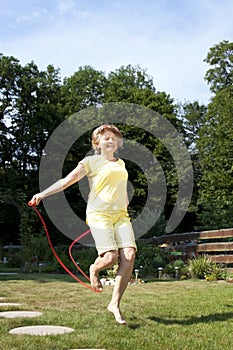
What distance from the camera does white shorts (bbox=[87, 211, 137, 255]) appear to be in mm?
3800

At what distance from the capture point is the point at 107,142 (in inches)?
160

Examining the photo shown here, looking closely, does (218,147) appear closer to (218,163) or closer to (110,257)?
(218,163)

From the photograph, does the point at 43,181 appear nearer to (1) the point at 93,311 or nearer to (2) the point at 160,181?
(2) the point at 160,181

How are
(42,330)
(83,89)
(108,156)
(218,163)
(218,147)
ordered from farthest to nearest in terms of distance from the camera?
(83,89) < (218,147) < (218,163) < (108,156) < (42,330)

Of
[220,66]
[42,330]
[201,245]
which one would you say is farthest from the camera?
[220,66]

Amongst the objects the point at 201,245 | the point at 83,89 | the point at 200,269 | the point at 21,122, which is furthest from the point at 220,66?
the point at 200,269

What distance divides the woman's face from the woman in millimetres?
106

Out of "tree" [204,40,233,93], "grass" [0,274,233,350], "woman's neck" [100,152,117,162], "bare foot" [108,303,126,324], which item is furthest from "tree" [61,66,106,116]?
"bare foot" [108,303,126,324]

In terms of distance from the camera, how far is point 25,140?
24609mm

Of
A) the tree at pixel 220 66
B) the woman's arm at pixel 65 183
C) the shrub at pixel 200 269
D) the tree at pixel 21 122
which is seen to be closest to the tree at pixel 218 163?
the tree at pixel 220 66

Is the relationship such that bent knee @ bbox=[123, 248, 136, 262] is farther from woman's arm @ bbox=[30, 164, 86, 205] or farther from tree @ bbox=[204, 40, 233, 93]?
tree @ bbox=[204, 40, 233, 93]

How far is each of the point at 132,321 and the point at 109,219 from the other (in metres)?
0.87

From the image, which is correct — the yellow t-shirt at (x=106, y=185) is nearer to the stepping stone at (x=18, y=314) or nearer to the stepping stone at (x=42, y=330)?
the stepping stone at (x=42, y=330)

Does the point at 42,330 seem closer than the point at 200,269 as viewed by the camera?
Yes
